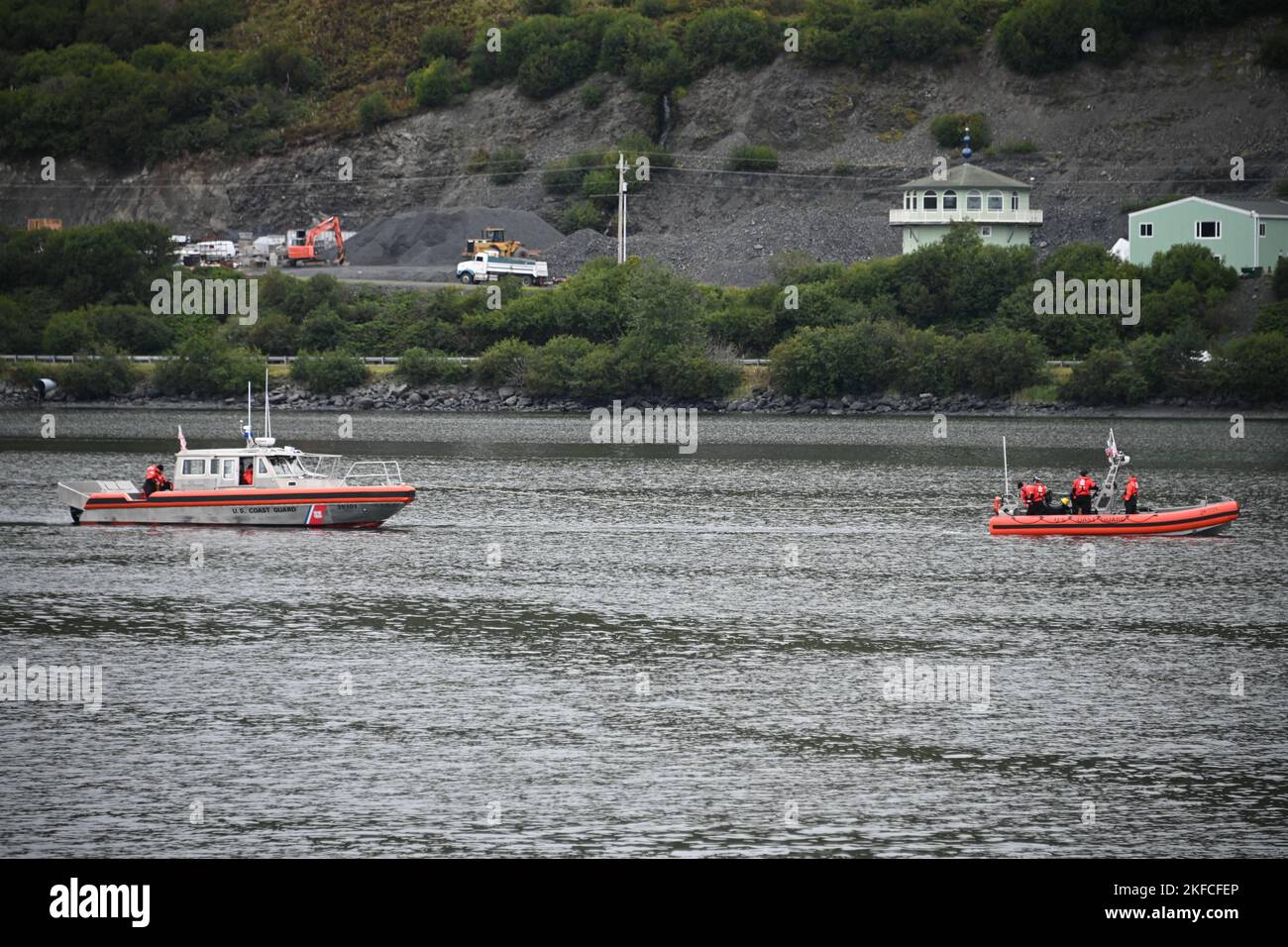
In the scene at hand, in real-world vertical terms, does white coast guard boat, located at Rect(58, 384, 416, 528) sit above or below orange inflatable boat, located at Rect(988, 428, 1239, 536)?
above

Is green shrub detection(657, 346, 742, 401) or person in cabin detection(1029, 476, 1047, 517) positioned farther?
green shrub detection(657, 346, 742, 401)

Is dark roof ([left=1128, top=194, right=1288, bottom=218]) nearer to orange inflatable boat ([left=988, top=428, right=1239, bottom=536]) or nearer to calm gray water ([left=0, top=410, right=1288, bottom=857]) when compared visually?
calm gray water ([left=0, top=410, right=1288, bottom=857])

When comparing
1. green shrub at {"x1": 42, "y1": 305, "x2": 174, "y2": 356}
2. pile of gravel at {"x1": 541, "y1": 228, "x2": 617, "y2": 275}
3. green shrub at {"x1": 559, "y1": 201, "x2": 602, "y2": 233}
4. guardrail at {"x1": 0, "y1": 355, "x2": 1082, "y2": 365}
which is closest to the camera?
→ guardrail at {"x1": 0, "y1": 355, "x2": 1082, "y2": 365}

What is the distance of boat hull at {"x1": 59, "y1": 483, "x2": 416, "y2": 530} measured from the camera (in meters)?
65.0

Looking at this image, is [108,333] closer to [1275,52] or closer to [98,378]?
[98,378]

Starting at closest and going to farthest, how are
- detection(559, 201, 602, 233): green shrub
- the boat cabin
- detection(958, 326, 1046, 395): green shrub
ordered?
the boat cabin < detection(958, 326, 1046, 395): green shrub < detection(559, 201, 602, 233): green shrub

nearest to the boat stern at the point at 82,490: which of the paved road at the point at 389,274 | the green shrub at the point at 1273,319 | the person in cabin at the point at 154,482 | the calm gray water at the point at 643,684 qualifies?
the person in cabin at the point at 154,482

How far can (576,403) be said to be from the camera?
14738 cm

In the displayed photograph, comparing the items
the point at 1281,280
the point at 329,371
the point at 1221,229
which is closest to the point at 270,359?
the point at 329,371

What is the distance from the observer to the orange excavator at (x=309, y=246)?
575ft

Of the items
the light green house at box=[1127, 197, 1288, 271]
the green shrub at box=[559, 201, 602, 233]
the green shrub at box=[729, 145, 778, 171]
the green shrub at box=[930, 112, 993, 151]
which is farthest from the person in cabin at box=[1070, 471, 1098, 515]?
the green shrub at box=[729, 145, 778, 171]

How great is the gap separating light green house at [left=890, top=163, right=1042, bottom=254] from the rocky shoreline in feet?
80.5

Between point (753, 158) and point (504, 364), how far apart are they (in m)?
58.6
